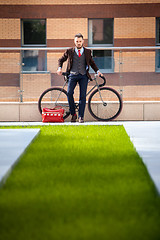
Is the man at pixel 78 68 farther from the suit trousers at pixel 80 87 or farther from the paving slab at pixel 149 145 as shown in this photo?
the paving slab at pixel 149 145

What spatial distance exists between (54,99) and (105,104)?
1.16 m

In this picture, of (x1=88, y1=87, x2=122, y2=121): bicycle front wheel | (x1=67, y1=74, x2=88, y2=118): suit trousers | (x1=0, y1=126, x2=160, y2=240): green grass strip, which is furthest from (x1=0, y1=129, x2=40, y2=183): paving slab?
(x1=88, y1=87, x2=122, y2=121): bicycle front wheel

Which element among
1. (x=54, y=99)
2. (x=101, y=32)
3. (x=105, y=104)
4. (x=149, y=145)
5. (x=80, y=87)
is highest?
(x=101, y=32)

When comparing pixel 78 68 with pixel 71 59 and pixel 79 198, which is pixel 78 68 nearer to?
pixel 71 59

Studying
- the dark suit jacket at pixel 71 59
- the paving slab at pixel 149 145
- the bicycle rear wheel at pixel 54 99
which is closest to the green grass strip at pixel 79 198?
the paving slab at pixel 149 145

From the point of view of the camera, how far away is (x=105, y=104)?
10406 millimetres

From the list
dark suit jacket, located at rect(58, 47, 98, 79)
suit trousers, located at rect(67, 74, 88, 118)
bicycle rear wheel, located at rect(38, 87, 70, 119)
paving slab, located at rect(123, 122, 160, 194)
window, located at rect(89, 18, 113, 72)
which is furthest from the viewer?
window, located at rect(89, 18, 113, 72)

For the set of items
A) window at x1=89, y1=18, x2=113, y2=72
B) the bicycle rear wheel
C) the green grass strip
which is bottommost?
the green grass strip

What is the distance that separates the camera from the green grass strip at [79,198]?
261 cm

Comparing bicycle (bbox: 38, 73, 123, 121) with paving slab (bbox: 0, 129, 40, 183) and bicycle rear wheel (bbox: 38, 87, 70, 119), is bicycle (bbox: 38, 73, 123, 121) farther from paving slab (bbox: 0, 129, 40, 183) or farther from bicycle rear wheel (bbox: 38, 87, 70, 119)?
paving slab (bbox: 0, 129, 40, 183)

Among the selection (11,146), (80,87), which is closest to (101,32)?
(80,87)

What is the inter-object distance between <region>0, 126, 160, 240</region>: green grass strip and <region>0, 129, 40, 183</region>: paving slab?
3.3 inches

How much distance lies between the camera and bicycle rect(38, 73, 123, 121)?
34.0 ft

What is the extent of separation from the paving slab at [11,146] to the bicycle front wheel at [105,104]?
9.82ft
